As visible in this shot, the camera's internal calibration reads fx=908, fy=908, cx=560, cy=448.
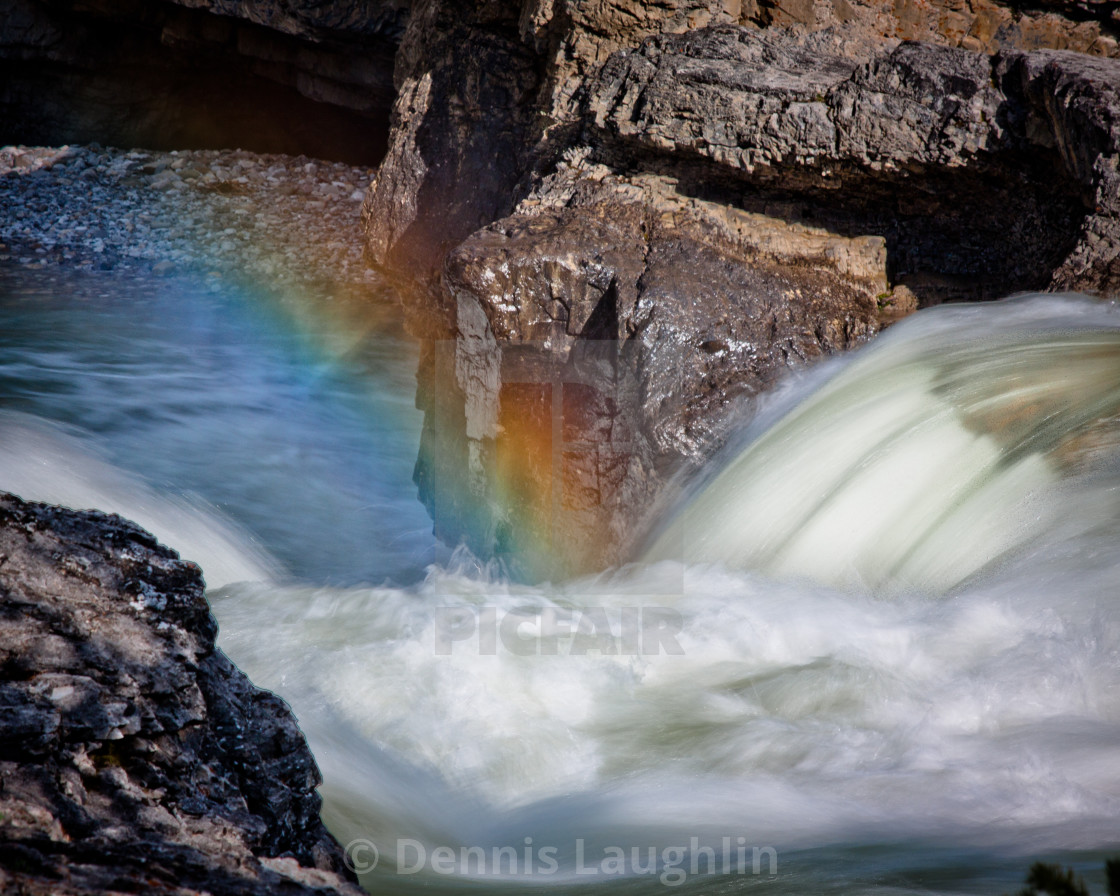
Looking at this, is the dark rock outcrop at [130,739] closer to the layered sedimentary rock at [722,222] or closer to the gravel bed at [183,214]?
the layered sedimentary rock at [722,222]

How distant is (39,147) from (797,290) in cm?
1225

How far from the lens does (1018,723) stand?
2.69 metres

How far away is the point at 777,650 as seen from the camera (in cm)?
341

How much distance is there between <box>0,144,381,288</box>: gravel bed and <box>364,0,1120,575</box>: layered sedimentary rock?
6010 mm

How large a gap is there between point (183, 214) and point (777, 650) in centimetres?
1044

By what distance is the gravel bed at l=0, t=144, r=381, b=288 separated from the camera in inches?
414

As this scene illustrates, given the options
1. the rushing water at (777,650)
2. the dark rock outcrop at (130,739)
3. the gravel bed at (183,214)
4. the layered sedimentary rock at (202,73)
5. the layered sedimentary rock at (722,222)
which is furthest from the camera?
the layered sedimentary rock at (202,73)

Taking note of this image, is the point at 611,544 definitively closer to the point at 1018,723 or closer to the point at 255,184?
the point at 1018,723

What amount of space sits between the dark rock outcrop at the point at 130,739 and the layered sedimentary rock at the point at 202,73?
11456mm

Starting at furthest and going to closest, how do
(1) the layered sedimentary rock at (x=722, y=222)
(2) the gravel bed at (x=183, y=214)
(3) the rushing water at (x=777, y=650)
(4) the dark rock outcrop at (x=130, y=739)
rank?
1. (2) the gravel bed at (x=183, y=214)
2. (1) the layered sedimentary rock at (x=722, y=222)
3. (3) the rushing water at (x=777, y=650)
4. (4) the dark rock outcrop at (x=130, y=739)

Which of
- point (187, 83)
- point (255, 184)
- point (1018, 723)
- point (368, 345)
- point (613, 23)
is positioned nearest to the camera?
point (1018, 723)

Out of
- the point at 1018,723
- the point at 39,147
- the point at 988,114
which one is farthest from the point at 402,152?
the point at 39,147

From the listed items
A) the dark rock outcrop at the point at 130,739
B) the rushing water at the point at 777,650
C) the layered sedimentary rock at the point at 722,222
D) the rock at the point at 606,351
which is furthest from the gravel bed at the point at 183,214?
the dark rock outcrop at the point at 130,739

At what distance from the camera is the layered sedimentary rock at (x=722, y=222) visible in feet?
14.9
